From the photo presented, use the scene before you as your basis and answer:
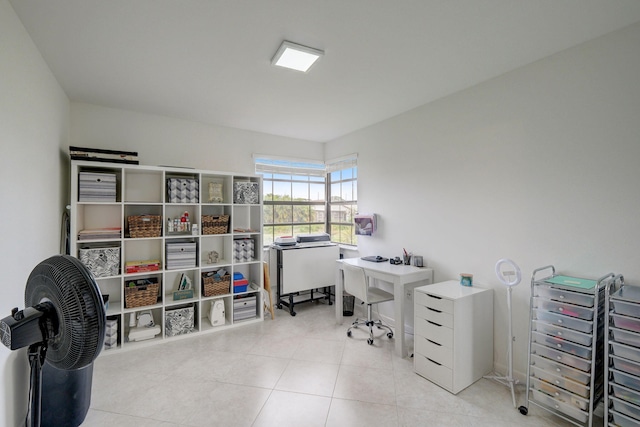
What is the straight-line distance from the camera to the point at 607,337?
5.43ft

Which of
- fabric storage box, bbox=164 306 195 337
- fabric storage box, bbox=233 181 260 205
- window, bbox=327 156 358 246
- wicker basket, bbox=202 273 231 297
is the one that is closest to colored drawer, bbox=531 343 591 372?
window, bbox=327 156 358 246

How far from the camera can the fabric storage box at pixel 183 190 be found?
10.5 feet

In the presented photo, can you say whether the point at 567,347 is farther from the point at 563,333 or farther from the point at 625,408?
the point at 625,408

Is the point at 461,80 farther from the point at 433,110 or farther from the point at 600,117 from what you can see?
the point at 600,117

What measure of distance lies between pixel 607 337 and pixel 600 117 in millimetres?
1453

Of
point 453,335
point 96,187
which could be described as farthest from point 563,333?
point 96,187

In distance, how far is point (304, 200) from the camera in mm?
4590

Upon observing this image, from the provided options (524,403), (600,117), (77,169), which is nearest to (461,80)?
(600,117)

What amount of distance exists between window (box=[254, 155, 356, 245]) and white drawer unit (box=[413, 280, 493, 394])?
198 centimetres

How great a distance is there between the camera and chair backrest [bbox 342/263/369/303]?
118 inches

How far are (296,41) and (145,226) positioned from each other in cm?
249

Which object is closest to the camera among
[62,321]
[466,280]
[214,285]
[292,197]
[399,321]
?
[62,321]

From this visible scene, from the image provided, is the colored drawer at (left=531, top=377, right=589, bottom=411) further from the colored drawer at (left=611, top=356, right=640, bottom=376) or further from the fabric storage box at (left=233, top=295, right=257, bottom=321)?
the fabric storage box at (left=233, top=295, right=257, bottom=321)

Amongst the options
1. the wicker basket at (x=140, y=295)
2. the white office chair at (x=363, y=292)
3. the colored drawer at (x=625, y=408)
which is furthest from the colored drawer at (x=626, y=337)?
the wicker basket at (x=140, y=295)
